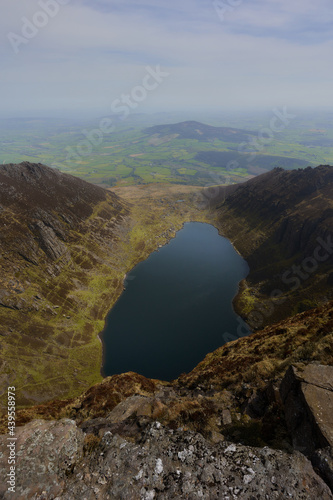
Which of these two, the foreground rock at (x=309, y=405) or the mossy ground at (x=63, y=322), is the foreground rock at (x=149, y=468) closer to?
the foreground rock at (x=309, y=405)

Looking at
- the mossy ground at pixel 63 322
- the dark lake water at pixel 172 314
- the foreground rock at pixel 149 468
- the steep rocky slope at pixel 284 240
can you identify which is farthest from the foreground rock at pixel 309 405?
the steep rocky slope at pixel 284 240

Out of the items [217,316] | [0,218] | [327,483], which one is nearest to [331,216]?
[217,316]

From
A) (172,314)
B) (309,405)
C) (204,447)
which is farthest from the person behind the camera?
(172,314)

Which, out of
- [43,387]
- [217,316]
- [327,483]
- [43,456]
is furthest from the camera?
[217,316]

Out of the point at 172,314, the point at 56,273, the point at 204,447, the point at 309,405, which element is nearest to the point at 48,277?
the point at 56,273

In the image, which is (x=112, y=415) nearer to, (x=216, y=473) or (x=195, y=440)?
(x=195, y=440)

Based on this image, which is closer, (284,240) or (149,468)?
(149,468)

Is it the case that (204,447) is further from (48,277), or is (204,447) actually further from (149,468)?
(48,277)
